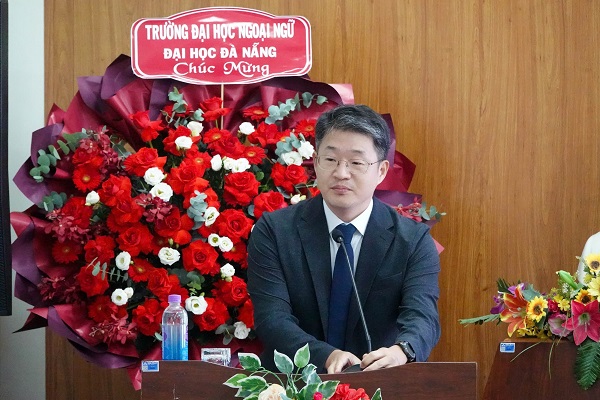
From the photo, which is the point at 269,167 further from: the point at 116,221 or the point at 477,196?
the point at 477,196

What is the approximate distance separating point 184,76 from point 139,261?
0.73 meters

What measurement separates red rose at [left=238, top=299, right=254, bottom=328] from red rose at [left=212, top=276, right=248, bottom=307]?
0.02m

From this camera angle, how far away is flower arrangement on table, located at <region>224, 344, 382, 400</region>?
1711 mm

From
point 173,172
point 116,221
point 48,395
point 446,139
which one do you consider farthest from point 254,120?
point 48,395

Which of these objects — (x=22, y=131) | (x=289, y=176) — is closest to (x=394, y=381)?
(x=289, y=176)

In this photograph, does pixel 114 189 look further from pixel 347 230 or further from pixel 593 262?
pixel 593 262

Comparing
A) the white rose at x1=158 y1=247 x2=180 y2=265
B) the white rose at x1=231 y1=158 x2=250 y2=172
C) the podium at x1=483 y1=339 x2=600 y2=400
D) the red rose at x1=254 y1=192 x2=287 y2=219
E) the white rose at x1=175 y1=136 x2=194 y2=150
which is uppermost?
the white rose at x1=175 y1=136 x2=194 y2=150

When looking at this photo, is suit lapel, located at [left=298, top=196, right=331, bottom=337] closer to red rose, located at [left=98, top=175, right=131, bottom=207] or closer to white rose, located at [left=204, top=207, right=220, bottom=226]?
white rose, located at [left=204, top=207, right=220, bottom=226]

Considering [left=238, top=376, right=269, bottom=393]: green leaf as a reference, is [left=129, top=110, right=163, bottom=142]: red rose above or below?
above

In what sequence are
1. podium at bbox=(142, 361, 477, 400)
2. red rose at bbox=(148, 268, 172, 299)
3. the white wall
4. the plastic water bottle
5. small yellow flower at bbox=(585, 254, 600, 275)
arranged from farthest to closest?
the white wall
red rose at bbox=(148, 268, 172, 299)
small yellow flower at bbox=(585, 254, 600, 275)
the plastic water bottle
podium at bbox=(142, 361, 477, 400)

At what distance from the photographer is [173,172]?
10.7 ft

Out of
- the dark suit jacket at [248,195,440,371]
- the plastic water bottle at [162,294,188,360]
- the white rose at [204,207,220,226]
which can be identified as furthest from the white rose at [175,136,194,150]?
the plastic water bottle at [162,294,188,360]

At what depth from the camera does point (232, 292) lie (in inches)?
127

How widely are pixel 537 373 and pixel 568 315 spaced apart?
17 centimetres
